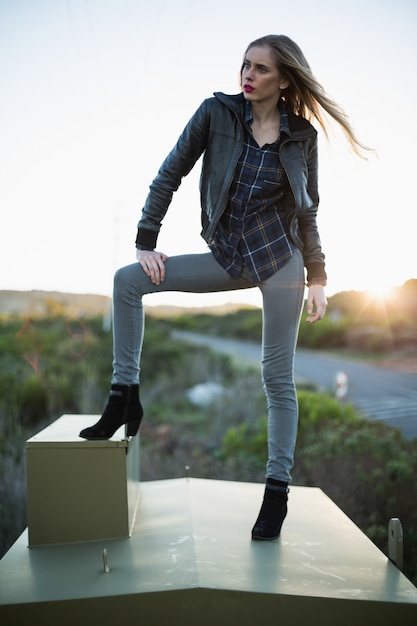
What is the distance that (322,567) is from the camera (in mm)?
2119

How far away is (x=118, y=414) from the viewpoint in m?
2.40

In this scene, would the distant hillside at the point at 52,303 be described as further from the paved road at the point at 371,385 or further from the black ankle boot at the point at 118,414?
the black ankle boot at the point at 118,414

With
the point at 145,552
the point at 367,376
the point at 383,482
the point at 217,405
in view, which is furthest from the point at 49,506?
the point at 217,405

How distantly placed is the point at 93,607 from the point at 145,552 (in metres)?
0.40

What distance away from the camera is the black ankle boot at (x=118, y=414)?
2.37 metres

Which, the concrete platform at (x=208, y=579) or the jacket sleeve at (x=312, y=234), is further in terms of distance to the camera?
the jacket sleeve at (x=312, y=234)

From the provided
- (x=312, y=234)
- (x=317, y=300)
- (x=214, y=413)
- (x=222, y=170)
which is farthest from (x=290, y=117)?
(x=214, y=413)

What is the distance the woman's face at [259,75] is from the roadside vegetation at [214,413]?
3160 mm

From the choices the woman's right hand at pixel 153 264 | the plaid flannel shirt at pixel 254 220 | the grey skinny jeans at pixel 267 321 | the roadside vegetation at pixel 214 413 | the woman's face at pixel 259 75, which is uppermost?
the woman's face at pixel 259 75

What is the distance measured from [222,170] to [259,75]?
1.31 feet

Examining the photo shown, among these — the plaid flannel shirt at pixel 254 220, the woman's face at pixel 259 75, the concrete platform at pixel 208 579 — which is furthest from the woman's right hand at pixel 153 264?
the concrete platform at pixel 208 579

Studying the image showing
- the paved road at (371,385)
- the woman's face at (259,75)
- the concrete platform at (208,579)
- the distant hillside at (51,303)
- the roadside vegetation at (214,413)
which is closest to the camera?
the concrete platform at (208,579)

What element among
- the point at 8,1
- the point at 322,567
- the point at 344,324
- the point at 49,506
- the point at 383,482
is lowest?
the point at 383,482

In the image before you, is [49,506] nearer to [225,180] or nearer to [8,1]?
[225,180]
